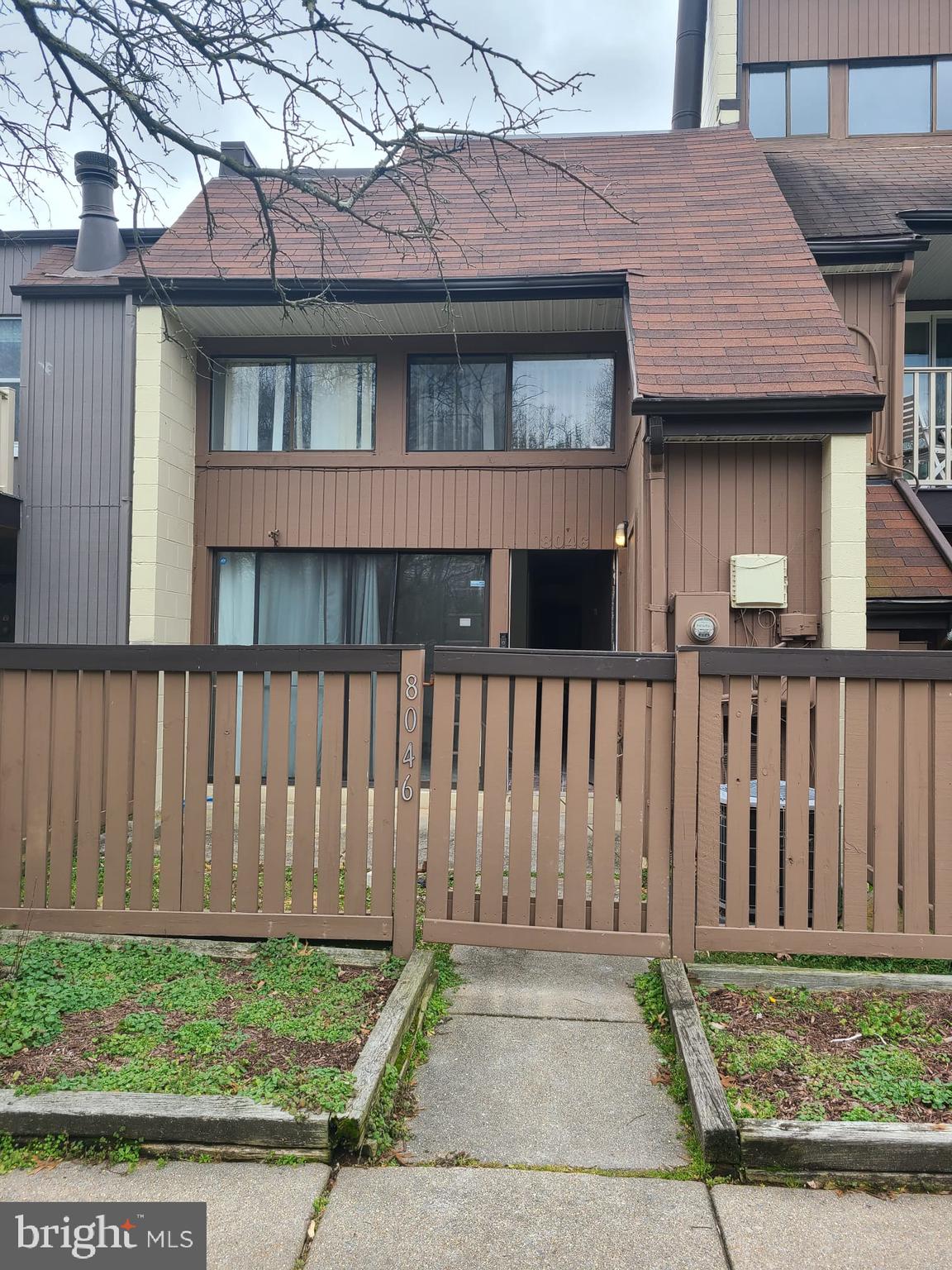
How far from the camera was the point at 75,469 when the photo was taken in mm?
7062

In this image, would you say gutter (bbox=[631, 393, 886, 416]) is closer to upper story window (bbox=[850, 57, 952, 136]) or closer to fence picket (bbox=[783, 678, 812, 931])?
fence picket (bbox=[783, 678, 812, 931])

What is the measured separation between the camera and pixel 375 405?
759 cm

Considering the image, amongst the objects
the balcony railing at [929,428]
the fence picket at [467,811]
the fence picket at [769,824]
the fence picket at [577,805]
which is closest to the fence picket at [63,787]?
the fence picket at [467,811]

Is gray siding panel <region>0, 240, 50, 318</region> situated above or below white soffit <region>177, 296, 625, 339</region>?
above

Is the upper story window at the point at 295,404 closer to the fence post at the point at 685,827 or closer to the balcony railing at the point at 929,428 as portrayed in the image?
the fence post at the point at 685,827

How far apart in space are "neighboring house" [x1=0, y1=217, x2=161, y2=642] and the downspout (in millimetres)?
6988

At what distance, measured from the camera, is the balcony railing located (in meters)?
7.27

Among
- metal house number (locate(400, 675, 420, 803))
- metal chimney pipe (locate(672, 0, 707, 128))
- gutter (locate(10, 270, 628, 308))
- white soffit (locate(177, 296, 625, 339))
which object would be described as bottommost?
metal house number (locate(400, 675, 420, 803))

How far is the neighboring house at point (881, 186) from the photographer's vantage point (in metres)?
6.62

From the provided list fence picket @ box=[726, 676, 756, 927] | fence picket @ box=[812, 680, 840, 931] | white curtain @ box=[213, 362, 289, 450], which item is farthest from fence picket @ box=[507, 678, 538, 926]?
white curtain @ box=[213, 362, 289, 450]

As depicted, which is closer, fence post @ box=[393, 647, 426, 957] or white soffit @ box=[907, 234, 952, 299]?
fence post @ box=[393, 647, 426, 957]

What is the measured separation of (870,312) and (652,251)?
7.56ft

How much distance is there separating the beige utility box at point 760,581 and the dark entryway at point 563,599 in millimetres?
1957

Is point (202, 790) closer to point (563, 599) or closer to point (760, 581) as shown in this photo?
point (760, 581)
